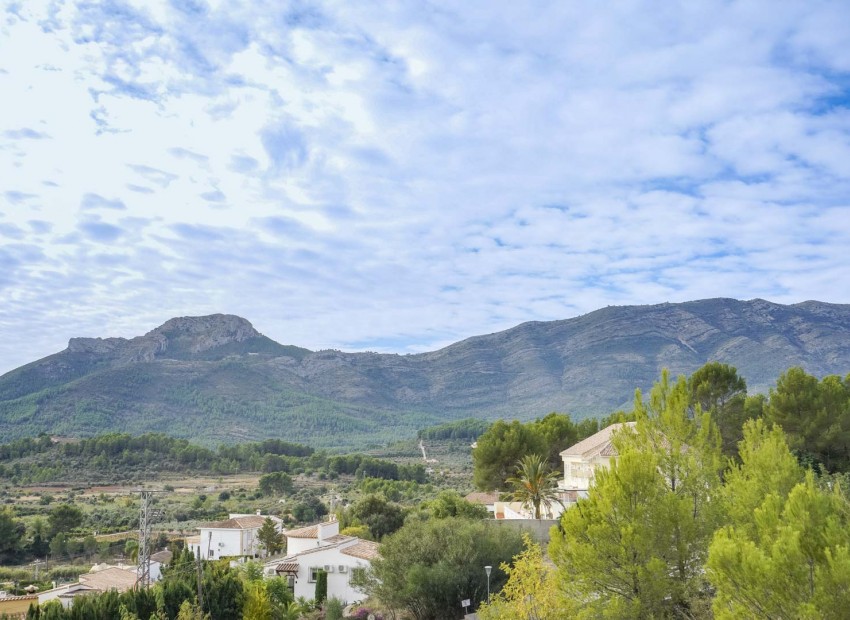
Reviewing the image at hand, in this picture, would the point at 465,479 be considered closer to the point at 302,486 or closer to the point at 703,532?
the point at 302,486

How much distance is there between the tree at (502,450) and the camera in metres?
43.0

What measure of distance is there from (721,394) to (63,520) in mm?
50975

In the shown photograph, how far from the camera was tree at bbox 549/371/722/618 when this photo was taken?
15562 mm

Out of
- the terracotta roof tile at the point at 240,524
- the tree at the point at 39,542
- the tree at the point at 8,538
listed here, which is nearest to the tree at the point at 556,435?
the terracotta roof tile at the point at 240,524

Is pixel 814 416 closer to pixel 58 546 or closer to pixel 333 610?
pixel 333 610

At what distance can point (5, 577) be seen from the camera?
45.8 metres

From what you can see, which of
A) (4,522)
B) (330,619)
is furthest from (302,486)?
(330,619)

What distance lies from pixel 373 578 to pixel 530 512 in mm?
7892

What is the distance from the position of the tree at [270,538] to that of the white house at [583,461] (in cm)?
2235

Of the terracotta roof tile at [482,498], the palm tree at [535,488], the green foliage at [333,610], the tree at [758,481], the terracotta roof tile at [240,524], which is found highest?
the tree at [758,481]

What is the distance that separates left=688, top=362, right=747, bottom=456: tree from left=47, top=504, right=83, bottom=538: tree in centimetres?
4964

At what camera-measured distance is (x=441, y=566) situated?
29.2m

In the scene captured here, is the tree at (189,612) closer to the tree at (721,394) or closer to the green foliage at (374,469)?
the tree at (721,394)

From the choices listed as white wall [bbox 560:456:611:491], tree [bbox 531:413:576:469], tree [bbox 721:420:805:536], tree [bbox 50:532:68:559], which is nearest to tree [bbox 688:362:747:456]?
white wall [bbox 560:456:611:491]
